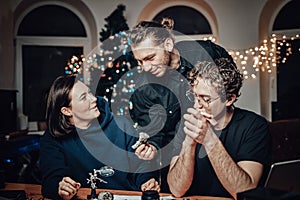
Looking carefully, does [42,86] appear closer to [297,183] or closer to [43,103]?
[43,103]

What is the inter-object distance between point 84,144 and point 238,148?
3.16 feet

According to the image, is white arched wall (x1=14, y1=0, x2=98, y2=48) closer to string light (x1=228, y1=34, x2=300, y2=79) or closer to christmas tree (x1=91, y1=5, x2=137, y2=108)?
christmas tree (x1=91, y1=5, x2=137, y2=108)

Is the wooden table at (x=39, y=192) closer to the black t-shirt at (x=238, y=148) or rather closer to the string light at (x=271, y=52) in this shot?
the black t-shirt at (x=238, y=148)

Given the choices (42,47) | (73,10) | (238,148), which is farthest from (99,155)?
(73,10)

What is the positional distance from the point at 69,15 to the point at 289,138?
179cm

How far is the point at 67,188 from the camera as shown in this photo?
263 cm

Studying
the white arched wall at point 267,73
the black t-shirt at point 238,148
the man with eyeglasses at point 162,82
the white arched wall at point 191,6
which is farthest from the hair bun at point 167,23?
the black t-shirt at point 238,148

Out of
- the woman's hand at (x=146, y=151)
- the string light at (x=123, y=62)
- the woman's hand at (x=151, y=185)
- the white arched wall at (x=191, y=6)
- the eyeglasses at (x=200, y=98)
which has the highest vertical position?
the white arched wall at (x=191, y=6)

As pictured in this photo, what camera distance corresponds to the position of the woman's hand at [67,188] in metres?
2.62

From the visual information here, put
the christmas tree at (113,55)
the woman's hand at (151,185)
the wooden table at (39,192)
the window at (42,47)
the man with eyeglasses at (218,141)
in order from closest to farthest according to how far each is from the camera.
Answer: the man with eyeglasses at (218,141) < the wooden table at (39,192) < the woman's hand at (151,185) < the christmas tree at (113,55) < the window at (42,47)

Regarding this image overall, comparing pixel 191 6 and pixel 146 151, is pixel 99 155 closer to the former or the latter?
pixel 146 151

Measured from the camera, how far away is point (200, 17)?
297 cm

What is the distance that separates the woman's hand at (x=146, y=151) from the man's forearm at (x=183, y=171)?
0.17m

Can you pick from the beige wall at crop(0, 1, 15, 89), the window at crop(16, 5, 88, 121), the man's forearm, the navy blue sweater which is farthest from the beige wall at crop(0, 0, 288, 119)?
the navy blue sweater
